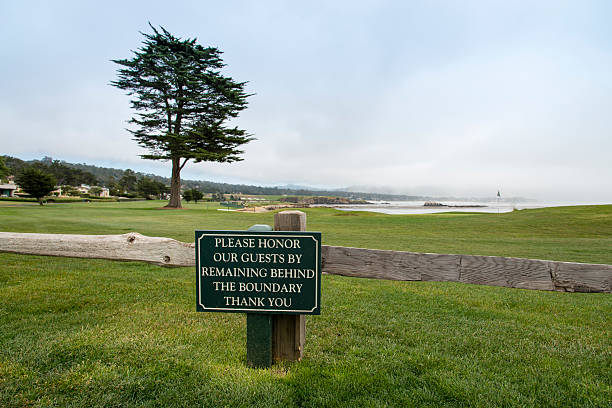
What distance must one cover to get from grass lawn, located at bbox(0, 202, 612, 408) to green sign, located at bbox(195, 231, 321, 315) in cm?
64

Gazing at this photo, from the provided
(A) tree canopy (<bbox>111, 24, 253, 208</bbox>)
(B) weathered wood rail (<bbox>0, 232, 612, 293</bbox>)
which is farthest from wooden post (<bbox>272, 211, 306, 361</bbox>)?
(A) tree canopy (<bbox>111, 24, 253, 208</bbox>)

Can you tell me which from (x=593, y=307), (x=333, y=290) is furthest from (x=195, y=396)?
(x=593, y=307)

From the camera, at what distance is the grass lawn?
2.76 metres

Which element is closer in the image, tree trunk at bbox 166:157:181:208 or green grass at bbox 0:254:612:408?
green grass at bbox 0:254:612:408

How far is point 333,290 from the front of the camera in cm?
647

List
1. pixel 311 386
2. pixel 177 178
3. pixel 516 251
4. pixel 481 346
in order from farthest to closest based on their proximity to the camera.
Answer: pixel 177 178 < pixel 516 251 < pixel 481 346 < pixel 311 386

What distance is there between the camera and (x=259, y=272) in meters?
2.99

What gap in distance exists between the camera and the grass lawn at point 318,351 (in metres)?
2.76

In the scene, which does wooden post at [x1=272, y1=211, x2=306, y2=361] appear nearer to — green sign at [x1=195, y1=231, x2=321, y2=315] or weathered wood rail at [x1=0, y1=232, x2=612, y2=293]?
green sign at [x1=195, y1=231, x2=321, y2=315]

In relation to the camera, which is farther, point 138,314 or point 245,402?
point 138,314

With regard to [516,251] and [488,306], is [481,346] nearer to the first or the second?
[488,306]

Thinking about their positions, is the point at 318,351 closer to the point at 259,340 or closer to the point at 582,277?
the point at 259,340

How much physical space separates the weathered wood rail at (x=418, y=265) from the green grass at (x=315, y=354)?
0.82 meters

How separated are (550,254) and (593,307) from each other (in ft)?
20.9
